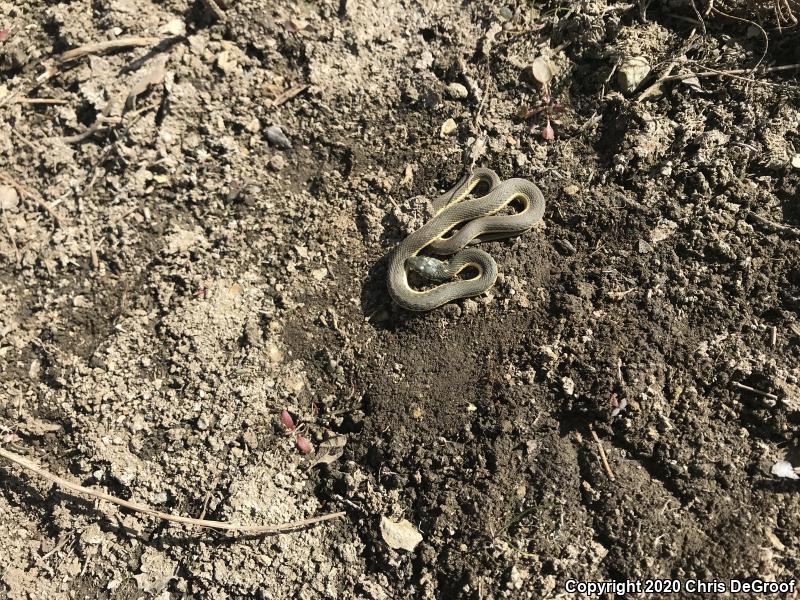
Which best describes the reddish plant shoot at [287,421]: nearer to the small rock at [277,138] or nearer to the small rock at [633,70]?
the small rock at [277,138]

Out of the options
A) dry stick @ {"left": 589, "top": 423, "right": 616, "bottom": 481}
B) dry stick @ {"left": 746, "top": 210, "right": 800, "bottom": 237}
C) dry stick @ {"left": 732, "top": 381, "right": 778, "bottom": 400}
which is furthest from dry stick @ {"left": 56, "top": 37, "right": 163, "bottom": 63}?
dry stick @ {"left": 732, "top": 381, "right": 778, "bottom": 400}

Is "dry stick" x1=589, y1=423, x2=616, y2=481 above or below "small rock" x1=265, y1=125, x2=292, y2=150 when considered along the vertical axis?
below

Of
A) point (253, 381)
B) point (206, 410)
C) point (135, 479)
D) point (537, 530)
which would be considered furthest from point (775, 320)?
point (135, 479)

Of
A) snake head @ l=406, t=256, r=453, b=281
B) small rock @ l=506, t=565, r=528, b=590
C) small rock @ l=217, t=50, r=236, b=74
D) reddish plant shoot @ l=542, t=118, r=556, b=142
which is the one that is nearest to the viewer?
small rock @ l=506, t=565, r=528, b=590

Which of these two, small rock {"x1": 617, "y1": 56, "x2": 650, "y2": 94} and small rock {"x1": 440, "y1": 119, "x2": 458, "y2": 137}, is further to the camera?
small rock {"x1": 440, "y1": 119, "x2": 458, "y2": 137}

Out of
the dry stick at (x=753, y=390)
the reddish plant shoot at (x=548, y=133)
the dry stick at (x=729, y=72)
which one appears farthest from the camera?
the reddish plant shoot at (x=548, y=133)

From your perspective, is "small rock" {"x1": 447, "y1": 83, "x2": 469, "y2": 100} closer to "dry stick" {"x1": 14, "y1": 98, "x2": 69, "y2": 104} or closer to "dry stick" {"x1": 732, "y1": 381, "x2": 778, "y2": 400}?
"dry stick" {"x1": 732, "y1": 381, "x2": 778, "y2": 400}

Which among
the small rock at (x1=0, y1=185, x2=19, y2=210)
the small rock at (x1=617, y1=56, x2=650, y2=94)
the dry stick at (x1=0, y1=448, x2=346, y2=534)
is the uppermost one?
the small rock at (x1=617, y1=56, x2=650, y2=94)

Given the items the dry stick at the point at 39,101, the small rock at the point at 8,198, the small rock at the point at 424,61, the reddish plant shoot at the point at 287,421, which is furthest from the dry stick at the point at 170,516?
the small rock at the point at 424,61
